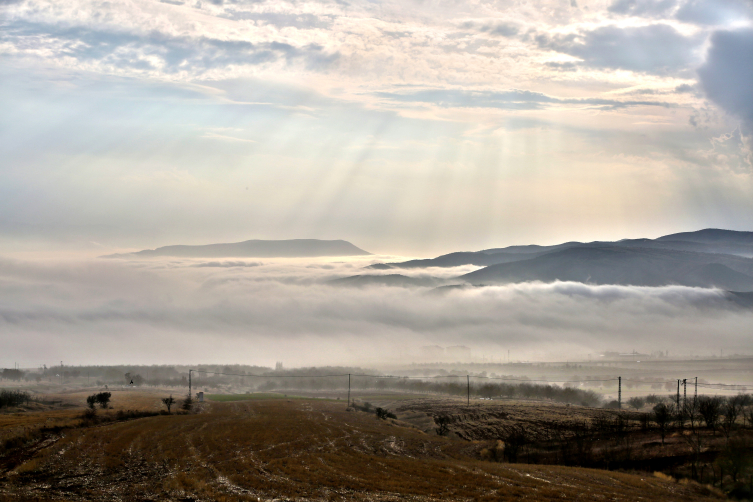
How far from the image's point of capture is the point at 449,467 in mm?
53594

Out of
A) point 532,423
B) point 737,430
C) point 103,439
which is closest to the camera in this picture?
point 103,439

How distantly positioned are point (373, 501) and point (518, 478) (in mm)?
16233

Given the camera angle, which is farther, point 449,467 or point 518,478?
point 449,467

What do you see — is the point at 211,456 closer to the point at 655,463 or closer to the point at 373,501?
the point at 373,501

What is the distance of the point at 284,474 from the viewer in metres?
47.7

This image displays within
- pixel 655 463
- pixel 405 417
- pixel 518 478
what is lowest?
pixel 405 417

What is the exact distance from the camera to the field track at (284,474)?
40.3 meters

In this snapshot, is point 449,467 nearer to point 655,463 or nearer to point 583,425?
point 655,463

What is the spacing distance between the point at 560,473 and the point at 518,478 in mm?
7457

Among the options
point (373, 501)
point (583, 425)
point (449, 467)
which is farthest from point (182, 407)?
point (373, 501)

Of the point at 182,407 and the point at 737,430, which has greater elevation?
→ the point at 737,430

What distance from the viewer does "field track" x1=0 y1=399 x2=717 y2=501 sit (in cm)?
4026

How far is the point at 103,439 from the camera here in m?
71.9

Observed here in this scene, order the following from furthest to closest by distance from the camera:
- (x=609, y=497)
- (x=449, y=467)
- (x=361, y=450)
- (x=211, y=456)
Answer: (x=361, y=450) → (x=211, y=456) → (x=449, y=467) → (x=609, y=497)
